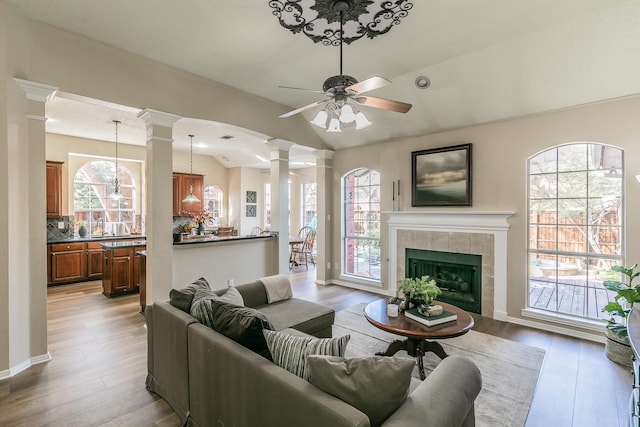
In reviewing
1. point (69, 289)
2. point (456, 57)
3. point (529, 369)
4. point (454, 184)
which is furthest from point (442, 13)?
point (69, 289)

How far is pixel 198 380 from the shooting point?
6.35 ft

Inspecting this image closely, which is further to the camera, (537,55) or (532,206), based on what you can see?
(532,206)

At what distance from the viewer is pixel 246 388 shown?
1568 mm

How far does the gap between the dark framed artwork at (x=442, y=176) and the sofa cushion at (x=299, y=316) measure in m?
2.65

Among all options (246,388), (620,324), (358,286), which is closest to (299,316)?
(246,388)

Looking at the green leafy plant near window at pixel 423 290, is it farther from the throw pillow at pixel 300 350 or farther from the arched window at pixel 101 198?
the arched window at pixel 101 198

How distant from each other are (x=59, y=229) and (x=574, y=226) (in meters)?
8.90

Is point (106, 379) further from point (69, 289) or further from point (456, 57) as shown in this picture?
point (456, 57)

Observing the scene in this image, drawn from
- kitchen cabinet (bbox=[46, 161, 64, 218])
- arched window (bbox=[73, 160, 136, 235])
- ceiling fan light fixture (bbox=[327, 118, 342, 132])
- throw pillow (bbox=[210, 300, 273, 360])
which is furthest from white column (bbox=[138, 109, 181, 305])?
arched window (bbox=[73, 160, 136, 235])

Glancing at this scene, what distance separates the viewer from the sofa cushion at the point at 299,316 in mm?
2863

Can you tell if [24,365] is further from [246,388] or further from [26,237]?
[246,388]

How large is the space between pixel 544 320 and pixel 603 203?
158cm

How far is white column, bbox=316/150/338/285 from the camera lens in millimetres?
6102

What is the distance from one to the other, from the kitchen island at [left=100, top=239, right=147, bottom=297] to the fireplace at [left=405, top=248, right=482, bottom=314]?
15.2 feet
